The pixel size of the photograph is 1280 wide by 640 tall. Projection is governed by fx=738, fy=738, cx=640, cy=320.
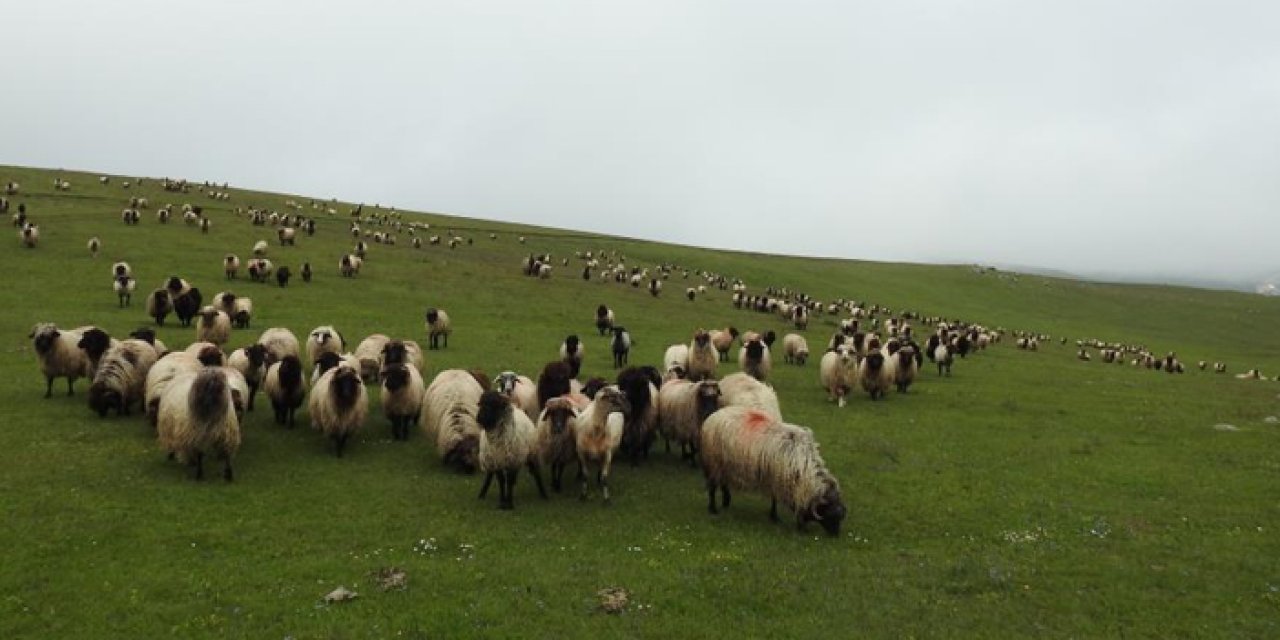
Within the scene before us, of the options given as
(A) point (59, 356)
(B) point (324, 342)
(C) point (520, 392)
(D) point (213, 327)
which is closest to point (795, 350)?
(C) point (520, 392)

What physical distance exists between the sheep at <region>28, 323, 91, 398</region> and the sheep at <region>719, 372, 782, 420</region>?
1773 cm

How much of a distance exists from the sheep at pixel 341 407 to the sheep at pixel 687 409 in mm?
7264

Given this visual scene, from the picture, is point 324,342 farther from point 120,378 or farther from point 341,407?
point 341,407

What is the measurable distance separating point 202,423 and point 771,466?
11.5 m

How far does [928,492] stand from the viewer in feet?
54.3

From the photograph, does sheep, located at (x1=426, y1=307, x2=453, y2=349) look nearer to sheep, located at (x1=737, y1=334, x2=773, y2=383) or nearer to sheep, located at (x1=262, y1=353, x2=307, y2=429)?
sheep, located at (x1=262, y1=353, x2=307, y2=429)

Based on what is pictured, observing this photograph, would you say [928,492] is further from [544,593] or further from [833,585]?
[544,593]

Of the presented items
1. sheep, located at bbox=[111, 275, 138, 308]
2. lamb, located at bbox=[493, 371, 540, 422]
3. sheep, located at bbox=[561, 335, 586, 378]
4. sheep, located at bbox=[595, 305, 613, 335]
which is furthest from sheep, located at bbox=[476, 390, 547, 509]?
sheep, located at bbox=[111, 275, 138, 308]

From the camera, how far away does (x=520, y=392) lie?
60.8ft

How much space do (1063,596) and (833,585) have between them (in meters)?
3.64

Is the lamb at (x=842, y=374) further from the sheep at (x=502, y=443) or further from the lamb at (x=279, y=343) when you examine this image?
the lamb at (x=279, y=343)

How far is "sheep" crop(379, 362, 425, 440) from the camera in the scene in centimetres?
1878

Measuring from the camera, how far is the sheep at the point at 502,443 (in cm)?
1434

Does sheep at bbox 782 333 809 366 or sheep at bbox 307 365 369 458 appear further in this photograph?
sheep at bbox 782 333 809 366
